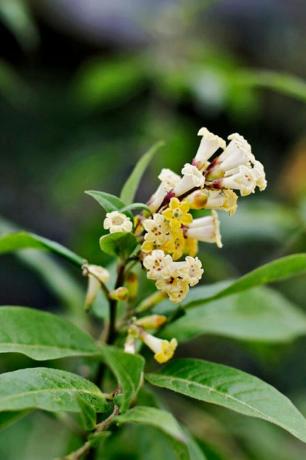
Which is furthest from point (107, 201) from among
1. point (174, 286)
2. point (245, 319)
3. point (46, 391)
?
point (245, 319)

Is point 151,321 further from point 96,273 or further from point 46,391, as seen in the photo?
point 46,391

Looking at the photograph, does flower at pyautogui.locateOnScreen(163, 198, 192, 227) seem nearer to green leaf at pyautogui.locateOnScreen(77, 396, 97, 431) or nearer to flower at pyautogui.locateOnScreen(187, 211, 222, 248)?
flower at pyautogui.locateOnScreen(187, 211, 222, 248)

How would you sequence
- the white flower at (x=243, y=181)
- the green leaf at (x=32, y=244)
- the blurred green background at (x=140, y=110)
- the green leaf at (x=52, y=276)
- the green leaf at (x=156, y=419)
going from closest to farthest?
the green leaf at (x=156, y=419)
the white flower at (x=243, y=181)
the green leaf at (x=32, y=244)
the green leaf at (x=52, y=276)
the blurred green background at (x=140, y=110)

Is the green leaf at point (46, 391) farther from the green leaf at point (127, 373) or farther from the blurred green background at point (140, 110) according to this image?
the blurred green background at point (140, 110)

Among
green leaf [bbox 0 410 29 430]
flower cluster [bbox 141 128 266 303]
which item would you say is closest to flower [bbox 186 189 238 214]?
flower cluster [bbox 141 128 266 303]

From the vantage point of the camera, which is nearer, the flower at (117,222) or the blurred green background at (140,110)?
the flower at (117,222)

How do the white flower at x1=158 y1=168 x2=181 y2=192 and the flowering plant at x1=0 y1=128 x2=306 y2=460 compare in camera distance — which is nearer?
the flowering plant at x1=0 y1=128 x2=306 y2=460

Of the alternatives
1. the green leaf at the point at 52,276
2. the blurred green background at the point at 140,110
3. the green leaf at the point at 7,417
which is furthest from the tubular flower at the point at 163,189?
the blurred green background at the point at 140,110

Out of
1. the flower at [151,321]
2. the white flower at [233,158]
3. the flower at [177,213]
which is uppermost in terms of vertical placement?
the white flower at [233,158]
